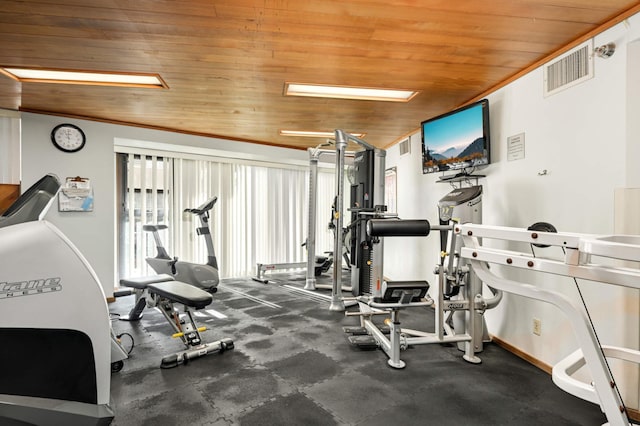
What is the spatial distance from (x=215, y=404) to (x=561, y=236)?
204 cm

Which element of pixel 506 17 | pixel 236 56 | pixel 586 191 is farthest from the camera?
pixel 236 56

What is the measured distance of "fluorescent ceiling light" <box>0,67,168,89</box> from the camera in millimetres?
2758

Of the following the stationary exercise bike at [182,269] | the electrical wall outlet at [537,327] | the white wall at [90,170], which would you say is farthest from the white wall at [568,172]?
the white wall at [90,170]

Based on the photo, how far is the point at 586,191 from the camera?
Answer: 210 cm

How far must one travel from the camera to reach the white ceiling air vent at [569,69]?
6.86 ft

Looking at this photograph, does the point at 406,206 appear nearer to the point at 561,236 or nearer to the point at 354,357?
the point at 354,357

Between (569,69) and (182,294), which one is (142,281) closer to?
(182,294)

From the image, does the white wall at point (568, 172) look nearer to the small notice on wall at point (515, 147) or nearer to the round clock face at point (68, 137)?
the small notice on wall at point (515, 147)

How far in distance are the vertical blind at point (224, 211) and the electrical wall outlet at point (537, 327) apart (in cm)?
454

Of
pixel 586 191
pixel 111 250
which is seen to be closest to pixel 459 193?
pixel 586 191

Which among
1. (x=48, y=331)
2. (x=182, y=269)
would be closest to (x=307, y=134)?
(x=182, y=269)

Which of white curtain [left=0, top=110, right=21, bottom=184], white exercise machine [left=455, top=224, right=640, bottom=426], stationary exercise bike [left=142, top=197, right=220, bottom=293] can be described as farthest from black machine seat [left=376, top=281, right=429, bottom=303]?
white curtain [left=0, top=110, right=21, bottom=184]

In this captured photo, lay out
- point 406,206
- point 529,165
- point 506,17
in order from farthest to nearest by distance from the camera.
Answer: point 406,206
point 529,165
point 506,17

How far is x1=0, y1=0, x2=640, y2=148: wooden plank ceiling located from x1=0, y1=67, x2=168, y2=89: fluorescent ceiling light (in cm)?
10
